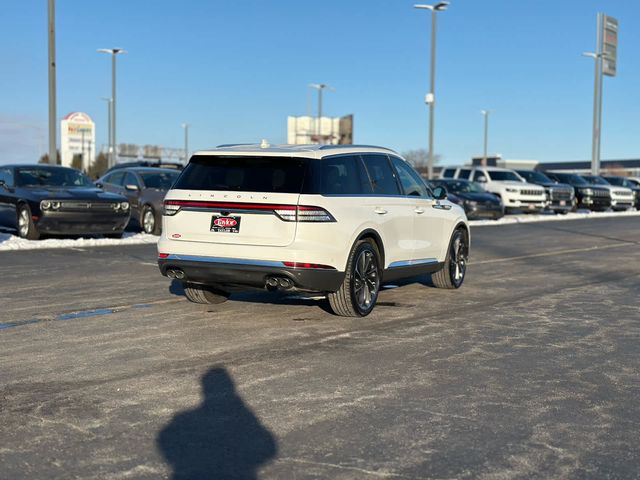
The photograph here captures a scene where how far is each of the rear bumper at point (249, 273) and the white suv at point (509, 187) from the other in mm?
23911

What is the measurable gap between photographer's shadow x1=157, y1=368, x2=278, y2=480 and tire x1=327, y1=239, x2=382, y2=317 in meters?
2.94

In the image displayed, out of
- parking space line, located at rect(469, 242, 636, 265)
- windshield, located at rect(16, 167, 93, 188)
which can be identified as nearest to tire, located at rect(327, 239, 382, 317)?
parking space line, located at rect(469, 242, 636, 265)

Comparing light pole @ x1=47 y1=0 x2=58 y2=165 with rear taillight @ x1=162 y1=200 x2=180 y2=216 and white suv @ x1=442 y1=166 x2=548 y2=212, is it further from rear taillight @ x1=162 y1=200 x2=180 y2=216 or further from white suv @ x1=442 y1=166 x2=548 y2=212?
rear taillight @ x1=162 y1=200 x2=180 y2=216

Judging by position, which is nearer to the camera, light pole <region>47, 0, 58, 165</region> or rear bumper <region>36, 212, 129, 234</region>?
rear bumper <region>36, 212, 129, 234</region>

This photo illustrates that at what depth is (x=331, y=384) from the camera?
5746 mm

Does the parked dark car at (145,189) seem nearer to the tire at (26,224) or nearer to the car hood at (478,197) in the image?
the tire at (26,224)

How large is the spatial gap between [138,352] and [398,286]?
499 centimetres

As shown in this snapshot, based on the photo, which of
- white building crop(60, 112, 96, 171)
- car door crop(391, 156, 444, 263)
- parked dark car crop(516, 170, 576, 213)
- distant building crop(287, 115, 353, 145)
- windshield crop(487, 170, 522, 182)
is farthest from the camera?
white building crop(60, 112, 96, 171)

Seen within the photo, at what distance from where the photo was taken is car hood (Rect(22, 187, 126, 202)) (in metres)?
16.6

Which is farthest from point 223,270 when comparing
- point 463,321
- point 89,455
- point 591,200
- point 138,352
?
point 591,200

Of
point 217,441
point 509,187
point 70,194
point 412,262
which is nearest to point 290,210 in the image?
point 412,262

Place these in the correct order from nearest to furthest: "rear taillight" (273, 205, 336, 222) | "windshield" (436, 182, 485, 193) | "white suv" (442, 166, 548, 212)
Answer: "rear taillight" (273, 205, 336, 222), "windshield" (436, 182, 485, 193), "white suv" (442, 166, 548, 212)

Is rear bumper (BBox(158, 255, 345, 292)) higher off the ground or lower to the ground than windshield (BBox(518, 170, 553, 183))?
lower

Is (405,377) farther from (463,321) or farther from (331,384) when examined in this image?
(463,321)
